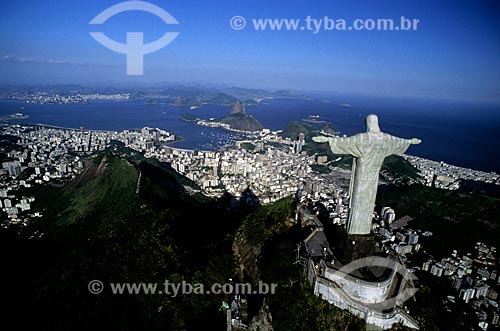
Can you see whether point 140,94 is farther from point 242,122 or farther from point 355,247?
point 355,247

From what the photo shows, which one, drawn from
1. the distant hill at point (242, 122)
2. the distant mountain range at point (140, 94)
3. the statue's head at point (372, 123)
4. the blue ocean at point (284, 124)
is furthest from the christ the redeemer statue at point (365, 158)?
the distant mountain range at point (140, 94)

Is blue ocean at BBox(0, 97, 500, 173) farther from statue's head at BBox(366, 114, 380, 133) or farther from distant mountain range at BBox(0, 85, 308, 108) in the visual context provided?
statue's head at BBox(366, 114, 380, 133)

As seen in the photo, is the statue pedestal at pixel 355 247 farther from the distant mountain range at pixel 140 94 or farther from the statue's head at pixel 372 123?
the distant mountain range at pixel 140 94

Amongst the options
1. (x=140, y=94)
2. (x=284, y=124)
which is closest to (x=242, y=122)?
(x=284, y=124)

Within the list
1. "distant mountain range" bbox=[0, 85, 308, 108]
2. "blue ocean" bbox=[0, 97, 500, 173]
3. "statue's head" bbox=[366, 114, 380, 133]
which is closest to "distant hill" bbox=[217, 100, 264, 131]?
"blue ocean" bbox=[0, 97, 500, 173]

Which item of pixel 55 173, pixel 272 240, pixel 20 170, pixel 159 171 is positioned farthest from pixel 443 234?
pixel 20 170

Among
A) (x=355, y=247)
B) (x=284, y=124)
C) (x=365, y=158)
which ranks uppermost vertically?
Answer: (x=365, y=158)

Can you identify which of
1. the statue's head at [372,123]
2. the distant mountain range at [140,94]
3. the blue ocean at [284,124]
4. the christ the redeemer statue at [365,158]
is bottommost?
the blue ocean at [284,124]

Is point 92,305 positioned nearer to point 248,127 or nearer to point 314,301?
point 314,301

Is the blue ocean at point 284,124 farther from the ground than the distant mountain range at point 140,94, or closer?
closer

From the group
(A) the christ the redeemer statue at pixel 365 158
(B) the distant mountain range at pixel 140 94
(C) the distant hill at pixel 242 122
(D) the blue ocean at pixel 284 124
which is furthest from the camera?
(B) the distant mountain range at pixel 140 94
